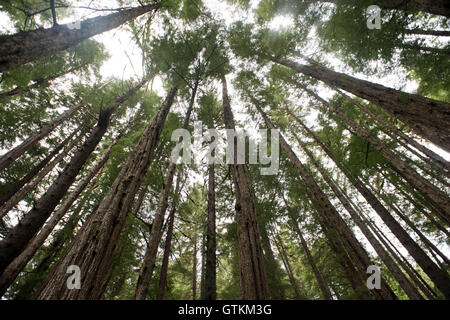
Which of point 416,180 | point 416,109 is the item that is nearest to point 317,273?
point 416,180

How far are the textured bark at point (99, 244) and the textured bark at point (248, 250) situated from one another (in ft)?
5.82

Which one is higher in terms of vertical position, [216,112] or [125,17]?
[216,112]

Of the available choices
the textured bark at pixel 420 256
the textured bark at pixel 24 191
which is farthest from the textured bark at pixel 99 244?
the textured bark at pixel 420 256

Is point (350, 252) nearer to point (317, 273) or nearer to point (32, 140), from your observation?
point (317, 273)

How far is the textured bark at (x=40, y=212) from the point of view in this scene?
11.6ft

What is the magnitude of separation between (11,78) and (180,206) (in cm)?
846

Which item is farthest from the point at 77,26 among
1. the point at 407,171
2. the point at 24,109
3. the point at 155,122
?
the point at 407,171

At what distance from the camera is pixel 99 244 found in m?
1.98

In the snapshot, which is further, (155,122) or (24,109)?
→ (24,109)

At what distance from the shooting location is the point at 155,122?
12.6ft

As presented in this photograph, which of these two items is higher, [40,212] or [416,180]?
[416,180]

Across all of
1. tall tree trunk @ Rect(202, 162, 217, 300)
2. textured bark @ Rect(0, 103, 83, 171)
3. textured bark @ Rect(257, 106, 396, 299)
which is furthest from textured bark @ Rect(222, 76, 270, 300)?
textured bark @ Rect(0, 103, 83, 171)

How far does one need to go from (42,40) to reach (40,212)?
13.1 feet
